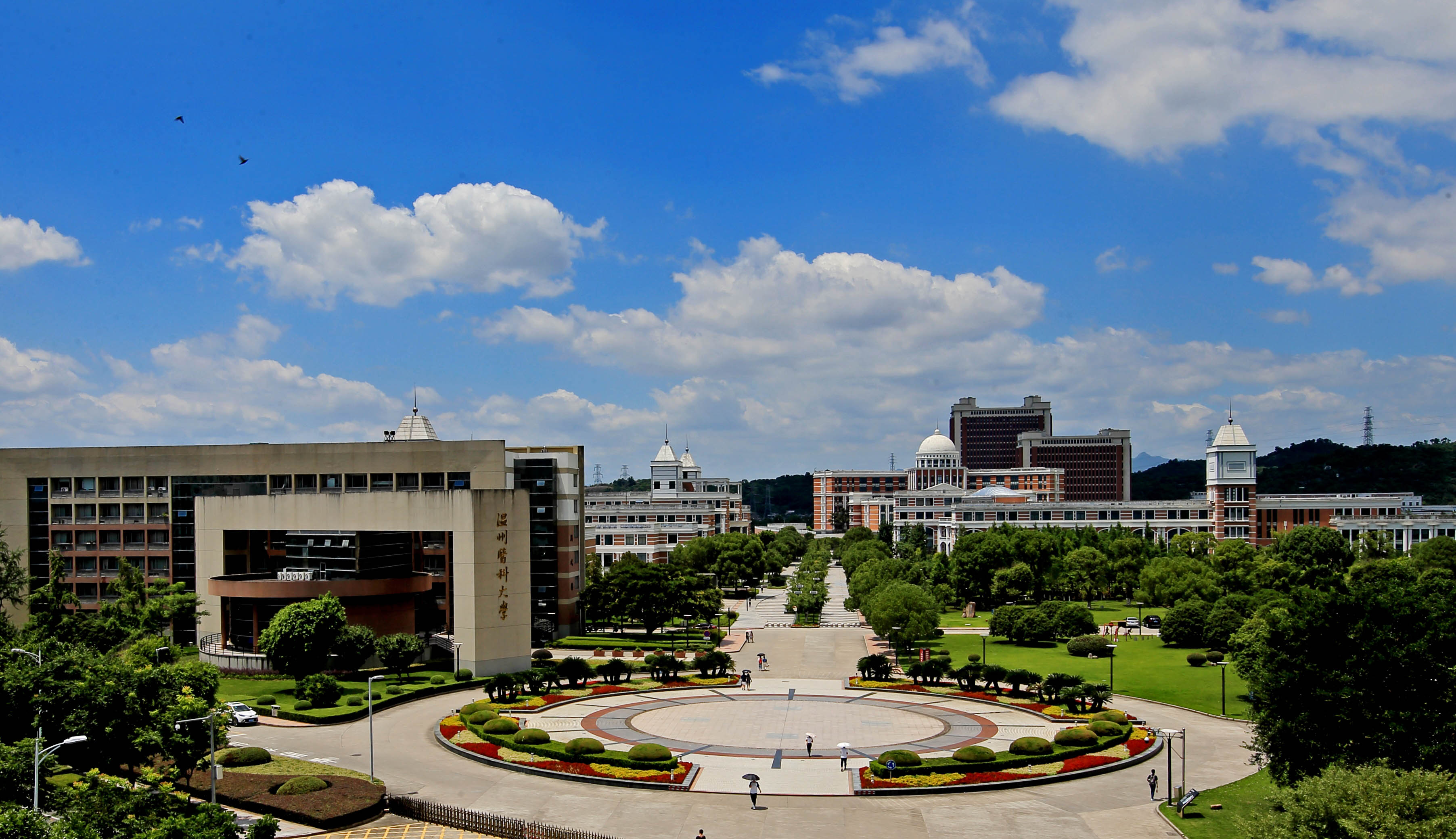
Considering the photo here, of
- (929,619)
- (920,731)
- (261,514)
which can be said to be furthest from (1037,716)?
(261,514)

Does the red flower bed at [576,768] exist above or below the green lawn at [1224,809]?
above

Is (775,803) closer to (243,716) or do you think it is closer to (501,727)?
(501,727)

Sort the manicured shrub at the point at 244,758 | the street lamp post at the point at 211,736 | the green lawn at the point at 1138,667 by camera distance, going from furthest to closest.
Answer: the green lawn at the point at 1138,667
the manicured shrub at the point at 244,758
the street lamp post at the point at 211,736

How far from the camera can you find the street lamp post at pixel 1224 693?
179ft

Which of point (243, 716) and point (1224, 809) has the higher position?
point (243, 716)

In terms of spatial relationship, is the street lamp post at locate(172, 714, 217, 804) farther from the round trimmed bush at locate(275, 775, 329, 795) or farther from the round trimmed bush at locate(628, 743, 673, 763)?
the round trimmed bush at locate(628, 743, 673, 763)

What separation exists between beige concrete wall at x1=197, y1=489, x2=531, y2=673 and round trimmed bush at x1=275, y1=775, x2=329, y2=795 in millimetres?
26094

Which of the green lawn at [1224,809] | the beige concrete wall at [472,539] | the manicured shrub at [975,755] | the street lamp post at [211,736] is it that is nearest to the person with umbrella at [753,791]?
the manicured shrub at [975,755]

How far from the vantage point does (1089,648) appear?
241ft

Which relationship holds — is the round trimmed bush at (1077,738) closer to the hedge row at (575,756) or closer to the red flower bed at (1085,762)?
the red flower bed at (1085,762)

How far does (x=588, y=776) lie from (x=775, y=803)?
324 inches

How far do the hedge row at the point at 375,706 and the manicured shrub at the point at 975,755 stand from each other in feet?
98.1

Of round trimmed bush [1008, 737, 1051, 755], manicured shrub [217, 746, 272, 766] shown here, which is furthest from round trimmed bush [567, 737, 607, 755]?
round trimmed bush [1008, 737, 1051, 755]

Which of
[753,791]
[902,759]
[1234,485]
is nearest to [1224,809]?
[902,759]
